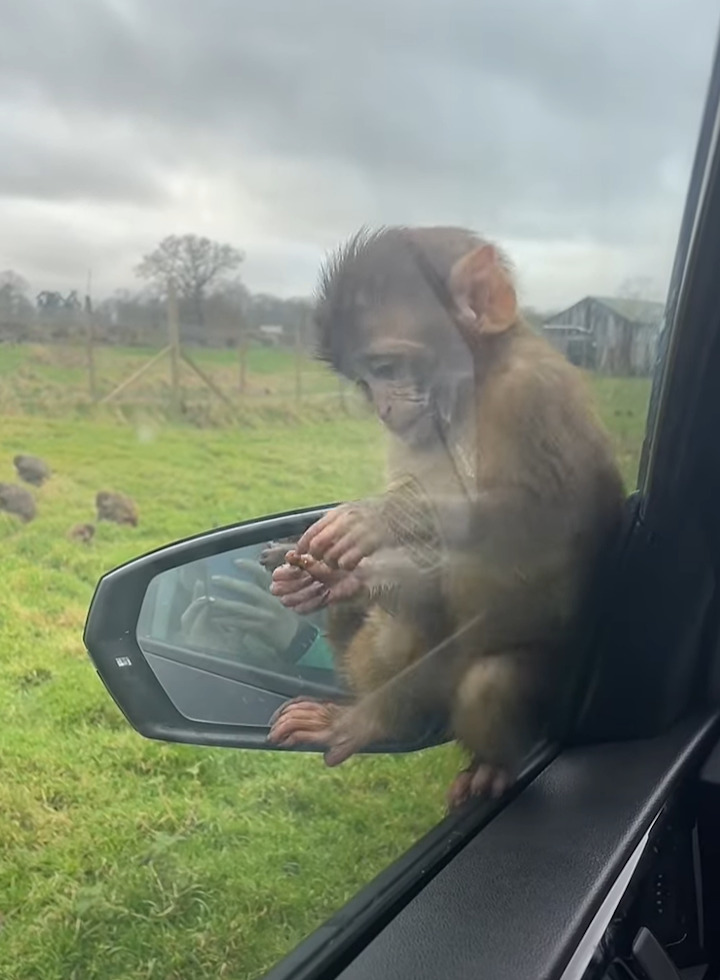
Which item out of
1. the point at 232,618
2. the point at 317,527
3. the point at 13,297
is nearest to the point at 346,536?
the point at 317,527

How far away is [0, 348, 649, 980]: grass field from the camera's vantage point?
44.4 inches

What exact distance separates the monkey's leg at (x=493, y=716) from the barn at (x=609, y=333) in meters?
0.57

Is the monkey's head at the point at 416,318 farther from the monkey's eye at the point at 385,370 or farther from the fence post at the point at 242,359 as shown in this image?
the fence post at the point at 242,359

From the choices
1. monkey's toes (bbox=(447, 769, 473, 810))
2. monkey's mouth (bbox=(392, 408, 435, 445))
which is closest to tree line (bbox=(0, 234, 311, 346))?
monkey's mouth (bbox=(392, 408, 435, 445))

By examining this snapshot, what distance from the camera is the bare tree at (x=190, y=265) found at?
1144 mm

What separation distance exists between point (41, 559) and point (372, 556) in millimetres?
683

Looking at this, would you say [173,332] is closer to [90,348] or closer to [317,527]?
[90,348]

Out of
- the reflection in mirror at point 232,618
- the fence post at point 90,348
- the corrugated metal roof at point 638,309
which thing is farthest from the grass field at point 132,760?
the corrugated metal roof at point 638,309

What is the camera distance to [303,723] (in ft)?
5.71

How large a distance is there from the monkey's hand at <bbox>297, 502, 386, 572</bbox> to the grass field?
0.14 feet

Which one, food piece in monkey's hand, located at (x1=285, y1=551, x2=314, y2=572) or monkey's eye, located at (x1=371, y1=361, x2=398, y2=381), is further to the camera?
monkey's eye, located at (x1=371, y1=361, x2=398, y2=381)

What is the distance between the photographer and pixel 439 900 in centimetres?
A: 172

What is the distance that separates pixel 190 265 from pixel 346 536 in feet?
1.99

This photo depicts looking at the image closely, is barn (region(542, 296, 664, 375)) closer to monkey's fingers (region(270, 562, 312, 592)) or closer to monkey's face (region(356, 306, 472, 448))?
monkey's face (region(356, 306, 472, 448))
